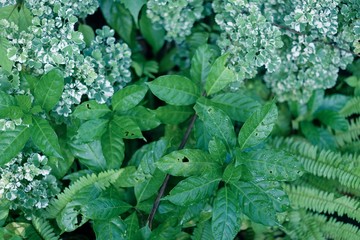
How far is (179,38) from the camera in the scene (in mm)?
3055

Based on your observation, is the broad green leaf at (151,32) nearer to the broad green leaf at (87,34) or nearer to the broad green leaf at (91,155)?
the broad green leaf at (87,34)

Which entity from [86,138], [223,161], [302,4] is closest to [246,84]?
[302,4]

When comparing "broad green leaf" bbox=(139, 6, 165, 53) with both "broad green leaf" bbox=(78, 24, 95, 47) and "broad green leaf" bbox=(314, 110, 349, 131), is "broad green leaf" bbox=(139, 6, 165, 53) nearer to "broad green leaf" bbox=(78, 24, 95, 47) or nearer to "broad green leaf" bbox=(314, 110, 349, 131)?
"broad green leaf" bbox=(78, 24, 95, 47)

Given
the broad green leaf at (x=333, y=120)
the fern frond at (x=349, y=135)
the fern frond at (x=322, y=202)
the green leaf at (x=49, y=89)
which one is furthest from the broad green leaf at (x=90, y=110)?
the fern frond at (x=349, y=135)

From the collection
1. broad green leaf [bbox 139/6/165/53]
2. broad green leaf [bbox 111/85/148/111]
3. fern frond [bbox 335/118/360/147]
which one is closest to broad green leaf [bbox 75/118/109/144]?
broad green leaf [bbox 111/85/148/111]

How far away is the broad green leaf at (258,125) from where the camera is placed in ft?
7.54

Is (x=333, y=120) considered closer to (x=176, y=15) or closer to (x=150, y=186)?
(x=176, y=15)

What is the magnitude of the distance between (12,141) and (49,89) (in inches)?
12.6

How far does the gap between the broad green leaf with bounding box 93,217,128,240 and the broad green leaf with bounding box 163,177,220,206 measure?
1.25 feet

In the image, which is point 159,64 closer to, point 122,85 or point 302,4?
point 122,85

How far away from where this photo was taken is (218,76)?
2.54 meters

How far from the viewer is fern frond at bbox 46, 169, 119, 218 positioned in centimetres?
259

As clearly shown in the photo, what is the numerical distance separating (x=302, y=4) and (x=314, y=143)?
3.34ft

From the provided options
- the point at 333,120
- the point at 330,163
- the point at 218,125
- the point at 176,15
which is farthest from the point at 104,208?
the point at 333,120
